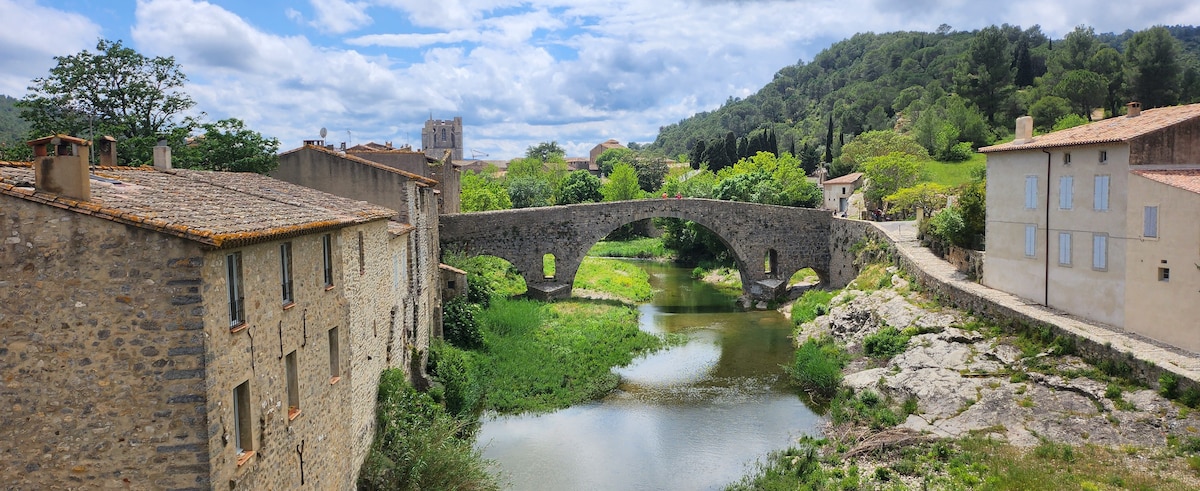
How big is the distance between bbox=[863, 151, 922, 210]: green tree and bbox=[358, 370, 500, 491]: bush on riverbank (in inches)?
1204

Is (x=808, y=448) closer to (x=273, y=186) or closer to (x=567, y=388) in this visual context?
(x=567, y=388)

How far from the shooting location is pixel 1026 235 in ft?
63.7

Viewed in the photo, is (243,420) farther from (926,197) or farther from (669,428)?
(926,197)

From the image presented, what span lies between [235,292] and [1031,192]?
18.1 metres

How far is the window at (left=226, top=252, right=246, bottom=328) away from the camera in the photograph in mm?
7480

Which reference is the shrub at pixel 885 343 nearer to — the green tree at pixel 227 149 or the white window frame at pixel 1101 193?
the white window frame at pixel 1101 193

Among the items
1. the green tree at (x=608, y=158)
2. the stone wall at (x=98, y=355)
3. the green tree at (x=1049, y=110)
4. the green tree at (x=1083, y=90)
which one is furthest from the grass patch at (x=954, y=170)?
the green tree at (x=608, y=158)

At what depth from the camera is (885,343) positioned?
2022 cm

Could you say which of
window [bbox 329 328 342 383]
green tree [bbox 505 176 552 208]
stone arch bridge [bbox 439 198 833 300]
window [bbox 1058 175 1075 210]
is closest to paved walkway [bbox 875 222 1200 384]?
window [bbox 1058 175 1075 210]

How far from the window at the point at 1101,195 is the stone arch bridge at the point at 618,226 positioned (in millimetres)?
18029

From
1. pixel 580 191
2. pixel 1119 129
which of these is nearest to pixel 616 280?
pixel 580 191

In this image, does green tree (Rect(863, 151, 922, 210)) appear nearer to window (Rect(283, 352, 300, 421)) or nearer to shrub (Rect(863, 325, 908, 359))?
shrub (Rect(863, 325, 908, 359))

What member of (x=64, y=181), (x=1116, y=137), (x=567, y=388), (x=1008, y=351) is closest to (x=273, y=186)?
(x=64, y=181)

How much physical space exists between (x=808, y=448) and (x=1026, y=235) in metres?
8.57
